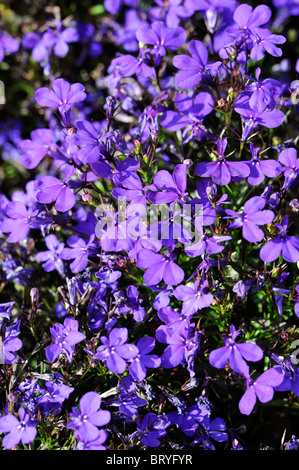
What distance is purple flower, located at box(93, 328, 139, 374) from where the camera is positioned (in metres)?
1.19

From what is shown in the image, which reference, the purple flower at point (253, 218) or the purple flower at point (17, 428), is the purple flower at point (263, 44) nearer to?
the purple flower at point (253, 218)

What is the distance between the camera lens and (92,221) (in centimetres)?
148

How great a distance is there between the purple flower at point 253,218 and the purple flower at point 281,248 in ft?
0.13

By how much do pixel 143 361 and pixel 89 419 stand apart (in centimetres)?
20

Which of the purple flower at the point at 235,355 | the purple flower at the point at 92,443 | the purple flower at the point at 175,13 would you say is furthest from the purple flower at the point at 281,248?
the purple flower at the point at 175,13

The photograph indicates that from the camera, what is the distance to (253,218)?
1244mm

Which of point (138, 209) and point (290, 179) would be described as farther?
point (290, 179)

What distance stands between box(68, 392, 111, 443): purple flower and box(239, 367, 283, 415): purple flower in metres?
0.35

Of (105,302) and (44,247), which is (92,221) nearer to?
(105,302)

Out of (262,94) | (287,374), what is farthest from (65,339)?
(262,94)

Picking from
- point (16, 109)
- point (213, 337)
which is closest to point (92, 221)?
point (213, 337)

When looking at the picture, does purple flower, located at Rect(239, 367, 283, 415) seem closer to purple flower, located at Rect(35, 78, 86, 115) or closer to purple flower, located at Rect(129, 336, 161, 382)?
purple flower, located at Rect(129, 336, 161, 382)

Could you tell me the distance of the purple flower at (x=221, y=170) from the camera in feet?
4.14

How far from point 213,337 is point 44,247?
0.76 meters
